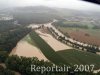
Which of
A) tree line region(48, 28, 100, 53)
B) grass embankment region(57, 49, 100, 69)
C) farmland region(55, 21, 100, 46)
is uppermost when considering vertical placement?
farmland region(55, 21, 100, 46)

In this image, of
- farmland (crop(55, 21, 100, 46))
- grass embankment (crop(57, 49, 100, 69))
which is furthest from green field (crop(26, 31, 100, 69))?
farmland (crop(55, 21, 100, 46))

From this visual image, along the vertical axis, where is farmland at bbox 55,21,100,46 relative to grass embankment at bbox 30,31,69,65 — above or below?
above

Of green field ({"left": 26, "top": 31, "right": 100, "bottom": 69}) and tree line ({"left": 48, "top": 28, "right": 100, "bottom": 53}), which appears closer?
green field ({"left": 26, "top": 31, "right": 100, "bottom": 69})

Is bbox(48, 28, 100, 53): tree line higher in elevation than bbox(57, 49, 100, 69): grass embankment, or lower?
higher

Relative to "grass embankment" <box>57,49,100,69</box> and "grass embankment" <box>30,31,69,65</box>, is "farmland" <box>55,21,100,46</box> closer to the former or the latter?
"grass embankment" <box>57,49,100,69</box>

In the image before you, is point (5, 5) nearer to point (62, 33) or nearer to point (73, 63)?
point (62, 33)

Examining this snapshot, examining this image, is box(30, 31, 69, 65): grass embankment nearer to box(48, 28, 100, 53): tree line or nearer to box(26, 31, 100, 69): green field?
box(26, 31, 100, 69): green field

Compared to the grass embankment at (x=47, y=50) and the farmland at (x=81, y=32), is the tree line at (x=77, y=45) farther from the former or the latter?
the grass embankment at (x=47, y=50)
